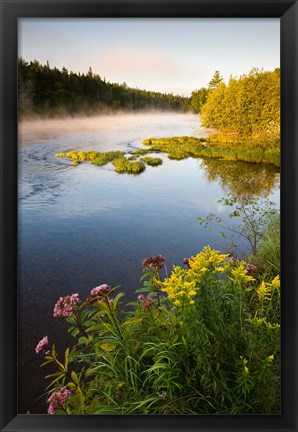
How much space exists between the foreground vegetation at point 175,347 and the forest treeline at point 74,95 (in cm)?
79

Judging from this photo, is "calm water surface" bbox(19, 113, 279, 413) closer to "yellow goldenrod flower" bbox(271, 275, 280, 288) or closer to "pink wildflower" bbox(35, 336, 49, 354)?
"pink wildflower" bbox(35, 336, 49, 354)

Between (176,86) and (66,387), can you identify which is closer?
(66,387)

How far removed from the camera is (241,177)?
7.22 ft

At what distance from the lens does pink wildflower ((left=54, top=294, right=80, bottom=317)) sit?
205 cm

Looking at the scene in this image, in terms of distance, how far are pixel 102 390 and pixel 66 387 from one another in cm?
18

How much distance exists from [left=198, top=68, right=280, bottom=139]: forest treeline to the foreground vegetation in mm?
665

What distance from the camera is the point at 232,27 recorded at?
2059mm

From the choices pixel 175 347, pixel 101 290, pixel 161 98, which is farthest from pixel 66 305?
pixel 161 98

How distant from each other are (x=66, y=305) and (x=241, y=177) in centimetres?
108

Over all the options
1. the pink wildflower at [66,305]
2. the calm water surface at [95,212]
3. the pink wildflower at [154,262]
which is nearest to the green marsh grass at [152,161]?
the calm water surface at [95,212]

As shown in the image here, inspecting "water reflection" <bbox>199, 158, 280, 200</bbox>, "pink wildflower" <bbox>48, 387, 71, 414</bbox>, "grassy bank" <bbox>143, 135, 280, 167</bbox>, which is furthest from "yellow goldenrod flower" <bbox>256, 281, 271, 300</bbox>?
"pink wildflower" <bbox>48, 387, 71, 414</bbox>

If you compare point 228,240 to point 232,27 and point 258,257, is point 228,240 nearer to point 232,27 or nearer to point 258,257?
point 258,257

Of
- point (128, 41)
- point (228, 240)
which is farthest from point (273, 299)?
point (128, 41)
